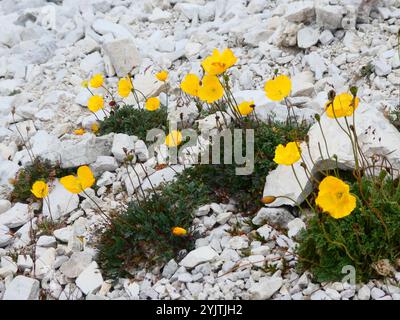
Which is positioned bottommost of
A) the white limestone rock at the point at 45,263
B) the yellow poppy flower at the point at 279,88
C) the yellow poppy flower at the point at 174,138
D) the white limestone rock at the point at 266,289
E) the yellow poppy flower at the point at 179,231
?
the white limestone rock at the point at 45,263

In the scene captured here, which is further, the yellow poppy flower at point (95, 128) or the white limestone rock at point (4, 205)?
the yellow poppy flower at point (95, 128)

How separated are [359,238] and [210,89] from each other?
5.21ft

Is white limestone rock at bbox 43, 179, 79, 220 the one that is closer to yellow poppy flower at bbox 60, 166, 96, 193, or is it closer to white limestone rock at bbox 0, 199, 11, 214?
white limestone rock at bbox 0, 199, 11, 214

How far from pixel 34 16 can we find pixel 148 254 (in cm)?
590

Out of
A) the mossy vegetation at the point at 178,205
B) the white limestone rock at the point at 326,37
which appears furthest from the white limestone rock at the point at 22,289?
the white limestone rock at the point at 326,37

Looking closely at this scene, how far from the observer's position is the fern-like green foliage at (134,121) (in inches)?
208

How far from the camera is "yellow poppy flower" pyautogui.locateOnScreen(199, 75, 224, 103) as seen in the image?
4.03m

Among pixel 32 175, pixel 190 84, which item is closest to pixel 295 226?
pixel 190 84

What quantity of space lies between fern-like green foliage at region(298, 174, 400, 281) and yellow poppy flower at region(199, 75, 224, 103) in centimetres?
129

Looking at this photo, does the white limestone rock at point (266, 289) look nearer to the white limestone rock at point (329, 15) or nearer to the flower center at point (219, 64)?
the flower center at point (219, 64)

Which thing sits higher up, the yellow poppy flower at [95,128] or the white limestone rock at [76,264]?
the yellow poppy flower at [95,128]

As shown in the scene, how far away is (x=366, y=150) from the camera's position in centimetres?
390

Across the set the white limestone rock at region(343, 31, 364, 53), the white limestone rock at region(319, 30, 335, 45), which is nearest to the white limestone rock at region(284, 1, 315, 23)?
the white limestone rock at region(319, 30, 335, 45)

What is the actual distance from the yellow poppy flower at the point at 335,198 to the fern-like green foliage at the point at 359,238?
0.27 m
